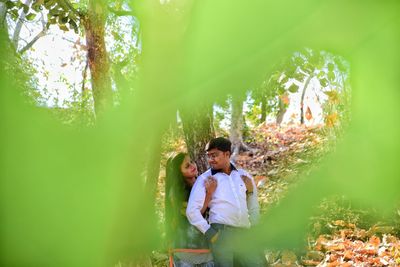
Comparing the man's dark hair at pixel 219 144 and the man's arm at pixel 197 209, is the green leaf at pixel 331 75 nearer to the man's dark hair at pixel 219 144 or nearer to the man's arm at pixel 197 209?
the man's dark hair at pixel 219 144

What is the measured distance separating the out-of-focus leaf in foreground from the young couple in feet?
0.47

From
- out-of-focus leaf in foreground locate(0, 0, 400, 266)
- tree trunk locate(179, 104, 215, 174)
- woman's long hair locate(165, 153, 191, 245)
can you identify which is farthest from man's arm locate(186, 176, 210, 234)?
tree trunk locate(179, 104, 215, 174)

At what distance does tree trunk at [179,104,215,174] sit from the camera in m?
4.10

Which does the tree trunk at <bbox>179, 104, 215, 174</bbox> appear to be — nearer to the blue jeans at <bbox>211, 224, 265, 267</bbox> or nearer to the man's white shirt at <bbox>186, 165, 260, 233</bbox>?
the man's white shirt at <bbox>186, 165, 260, 233</bbox>

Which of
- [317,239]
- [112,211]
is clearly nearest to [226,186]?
[112,211]

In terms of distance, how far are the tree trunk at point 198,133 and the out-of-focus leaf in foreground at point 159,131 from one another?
3.21ft

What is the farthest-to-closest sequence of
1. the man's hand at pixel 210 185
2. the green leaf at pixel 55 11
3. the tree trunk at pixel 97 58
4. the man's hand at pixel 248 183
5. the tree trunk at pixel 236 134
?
the tree trunk at pixel 236 134, the tree trunk at pixel 97 58, the green leaf at pixel 55 11, the man's hand at pixel 248 183, the man's hand at pixel 210 185

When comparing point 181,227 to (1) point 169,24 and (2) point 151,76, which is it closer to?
(2) point 151,76

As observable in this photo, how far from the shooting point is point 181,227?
3178mm

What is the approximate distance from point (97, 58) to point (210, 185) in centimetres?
283

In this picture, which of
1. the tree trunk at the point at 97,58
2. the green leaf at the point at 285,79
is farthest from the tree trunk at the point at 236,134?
the green leaf at the point at 285,79

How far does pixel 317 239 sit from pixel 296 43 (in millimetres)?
4229

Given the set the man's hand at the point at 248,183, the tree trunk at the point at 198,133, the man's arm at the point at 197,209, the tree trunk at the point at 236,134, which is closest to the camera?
the man's arm at the point at 197,209

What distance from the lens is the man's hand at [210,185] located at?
3.09 meters
